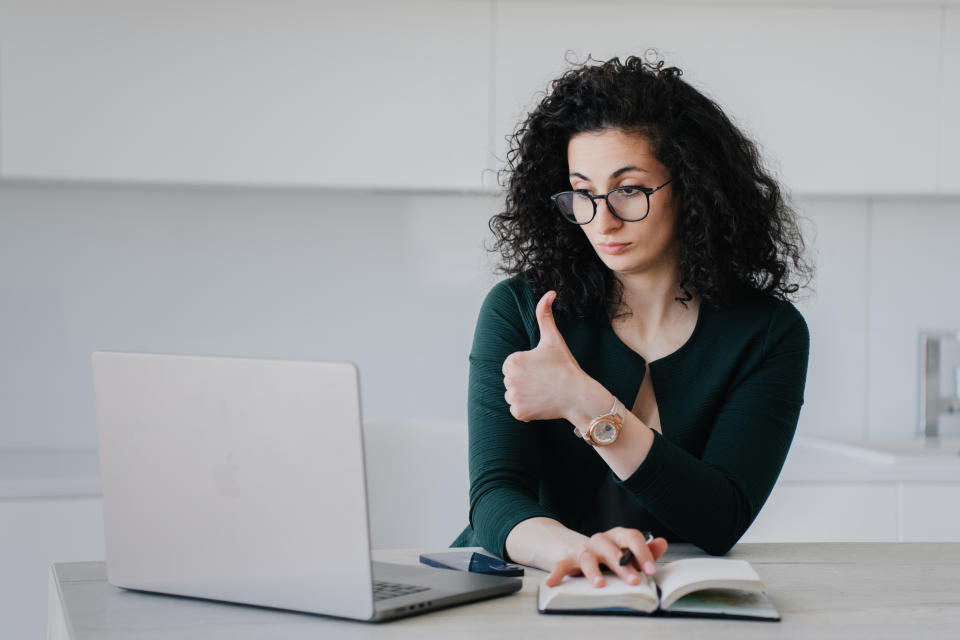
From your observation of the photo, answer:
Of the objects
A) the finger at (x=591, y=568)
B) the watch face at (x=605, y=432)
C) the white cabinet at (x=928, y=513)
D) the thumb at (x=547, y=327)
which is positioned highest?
the thumb at (x=547, y=327)

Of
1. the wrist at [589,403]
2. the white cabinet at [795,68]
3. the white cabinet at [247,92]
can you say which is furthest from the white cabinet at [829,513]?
the wrist at [589,403]

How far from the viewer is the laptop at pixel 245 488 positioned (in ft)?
3.03

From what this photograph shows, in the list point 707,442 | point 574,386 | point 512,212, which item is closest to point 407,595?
point 574,386

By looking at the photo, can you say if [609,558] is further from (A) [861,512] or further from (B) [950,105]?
(B) [950,105]

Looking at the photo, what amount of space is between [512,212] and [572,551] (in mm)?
749

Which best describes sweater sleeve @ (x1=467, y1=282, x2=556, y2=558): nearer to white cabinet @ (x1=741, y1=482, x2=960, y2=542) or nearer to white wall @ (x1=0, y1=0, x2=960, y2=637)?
white wall @ (x1=0, y1=0, x2=960, y2=637)

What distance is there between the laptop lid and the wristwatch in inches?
16.4

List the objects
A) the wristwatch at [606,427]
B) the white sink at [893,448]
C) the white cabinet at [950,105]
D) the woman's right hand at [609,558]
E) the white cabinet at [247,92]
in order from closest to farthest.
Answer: the woman's right hand at [609,558] → the wristwatch at [606,427] → the white cabinet at [247,92] → the white sink at [893,448] → the white cabinet at [950,105]

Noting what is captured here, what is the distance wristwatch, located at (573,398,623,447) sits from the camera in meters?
1.25

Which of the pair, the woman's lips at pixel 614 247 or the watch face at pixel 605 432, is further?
the woman's lips at pixel 614 247

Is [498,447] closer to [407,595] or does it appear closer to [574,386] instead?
[574,386]

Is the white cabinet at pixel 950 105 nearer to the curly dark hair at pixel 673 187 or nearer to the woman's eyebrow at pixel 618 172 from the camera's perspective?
the curly dark hair at pixel 673 187

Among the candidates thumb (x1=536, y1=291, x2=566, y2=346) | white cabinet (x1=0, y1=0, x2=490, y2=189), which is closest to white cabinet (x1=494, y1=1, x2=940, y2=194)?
white cabinet (x1=0, y1=0, x2=490, y2=189)

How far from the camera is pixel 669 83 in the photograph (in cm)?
159
